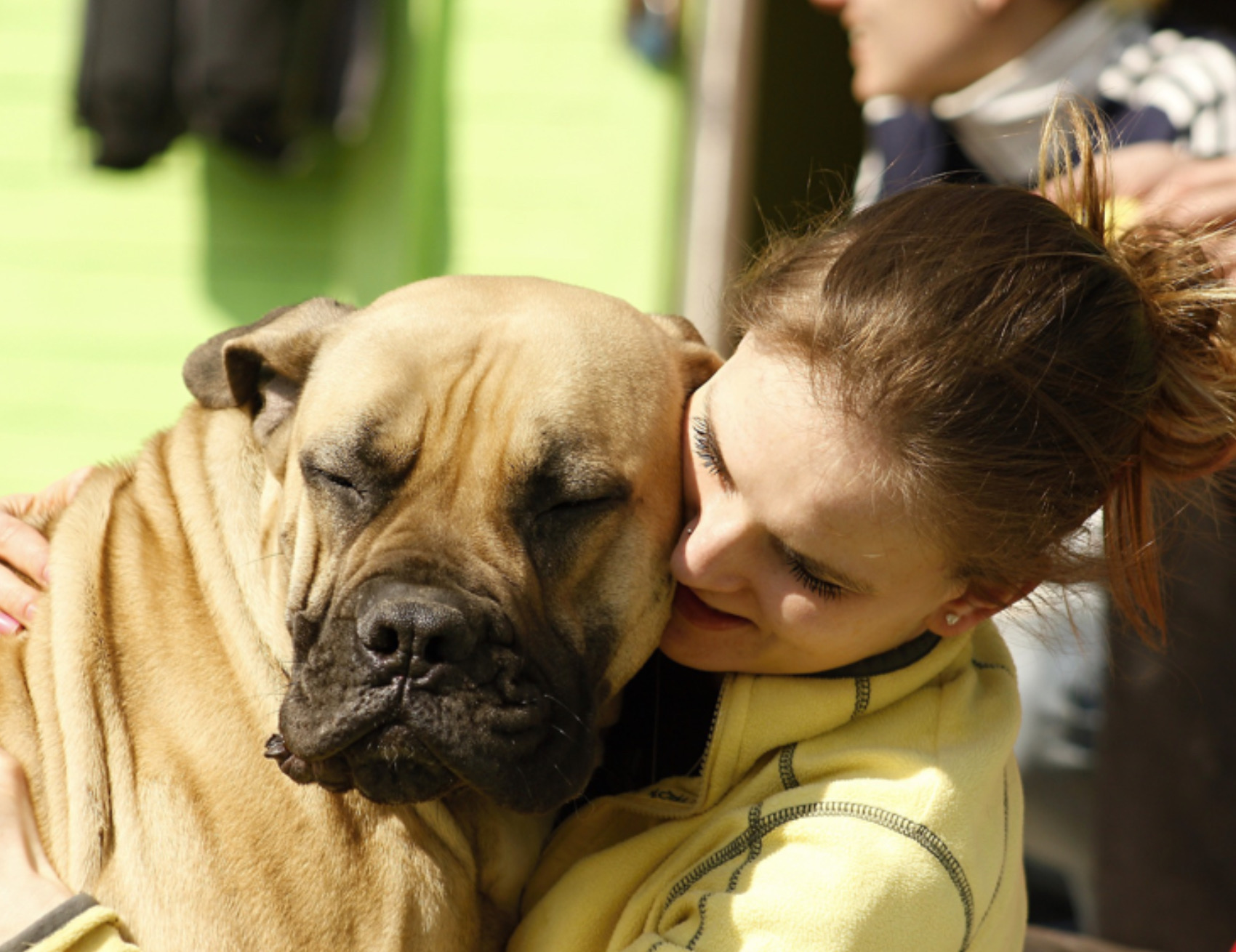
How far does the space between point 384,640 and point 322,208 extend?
4417mm

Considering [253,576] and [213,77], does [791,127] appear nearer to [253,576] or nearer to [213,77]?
[213,77]

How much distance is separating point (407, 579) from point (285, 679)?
14.4 inches

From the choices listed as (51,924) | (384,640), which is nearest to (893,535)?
(384,640)

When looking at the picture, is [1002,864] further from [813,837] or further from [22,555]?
[22,555]

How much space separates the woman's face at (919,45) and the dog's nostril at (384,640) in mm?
2384

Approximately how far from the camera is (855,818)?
1681 millimetres

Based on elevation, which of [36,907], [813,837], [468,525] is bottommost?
[36,907]

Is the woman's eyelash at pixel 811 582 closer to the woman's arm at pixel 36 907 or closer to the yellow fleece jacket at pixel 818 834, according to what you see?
the yellow fleece jacket at pixel 818 834

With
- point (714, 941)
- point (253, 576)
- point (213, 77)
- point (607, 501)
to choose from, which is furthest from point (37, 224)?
point (714, 941)

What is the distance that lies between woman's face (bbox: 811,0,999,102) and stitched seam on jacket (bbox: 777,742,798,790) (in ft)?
7.17

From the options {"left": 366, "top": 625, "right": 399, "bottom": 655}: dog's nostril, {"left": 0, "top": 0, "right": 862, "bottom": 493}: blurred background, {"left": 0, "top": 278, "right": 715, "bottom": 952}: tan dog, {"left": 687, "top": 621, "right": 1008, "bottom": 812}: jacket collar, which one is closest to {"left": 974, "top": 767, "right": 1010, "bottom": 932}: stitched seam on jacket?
{"left": 687, "top": 621, "right": 1008, "bottom": 812}: jacket collar

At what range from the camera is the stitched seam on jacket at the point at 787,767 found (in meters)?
1.82

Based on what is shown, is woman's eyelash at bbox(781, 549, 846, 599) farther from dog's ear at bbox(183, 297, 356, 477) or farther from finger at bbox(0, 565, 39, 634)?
finger at bbox(0, 565, 39, 634)

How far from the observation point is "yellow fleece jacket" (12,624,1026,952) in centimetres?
163
